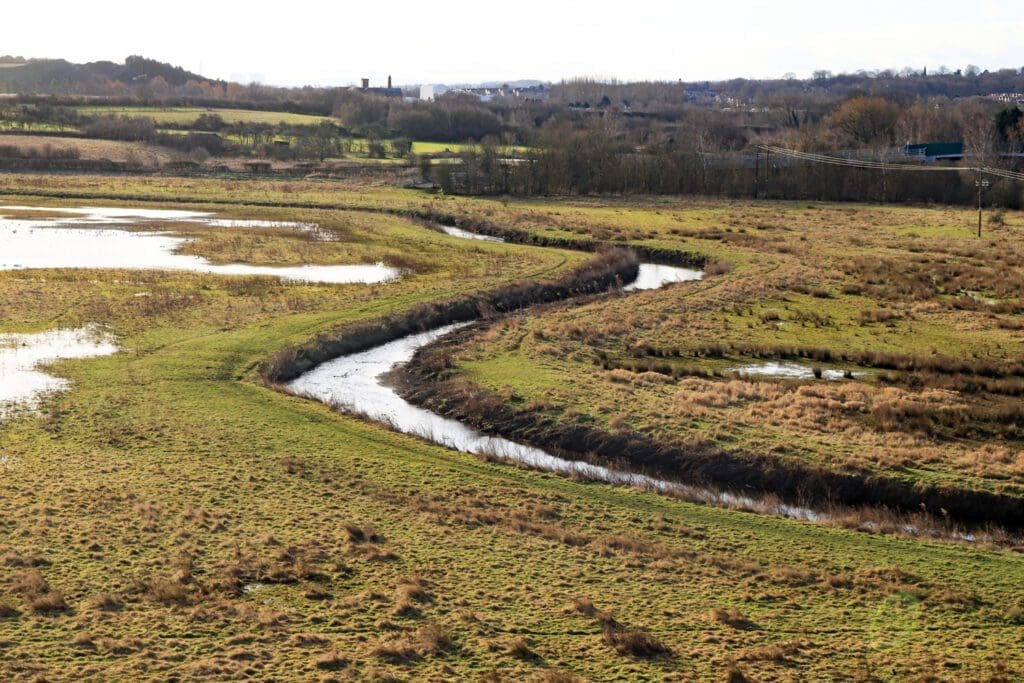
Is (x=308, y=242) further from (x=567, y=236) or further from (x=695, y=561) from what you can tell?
(x=695, y=561)

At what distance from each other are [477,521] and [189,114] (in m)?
142

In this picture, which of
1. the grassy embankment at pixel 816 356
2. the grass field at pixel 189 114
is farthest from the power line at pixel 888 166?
the grass field at pixel 189 114

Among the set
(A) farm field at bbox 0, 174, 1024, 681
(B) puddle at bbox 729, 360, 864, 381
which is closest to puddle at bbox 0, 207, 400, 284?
(A) farm field at bbox 0, 174, 1024, 681

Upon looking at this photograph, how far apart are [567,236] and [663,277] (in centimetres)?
1109

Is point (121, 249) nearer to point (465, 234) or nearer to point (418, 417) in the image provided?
point (465, 234)

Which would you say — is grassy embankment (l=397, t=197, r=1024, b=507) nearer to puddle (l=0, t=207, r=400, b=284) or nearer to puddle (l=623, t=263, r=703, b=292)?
puddle (l=623, t=263, r=703, b=292)

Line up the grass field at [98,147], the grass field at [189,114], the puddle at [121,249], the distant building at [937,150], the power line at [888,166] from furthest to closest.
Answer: the grass field at [189,114] < the grass field at [98,147] < the distant building at [937,150] < the power line at [888,166] < the puddle at [121,249]

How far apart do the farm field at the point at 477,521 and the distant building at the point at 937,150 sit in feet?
199

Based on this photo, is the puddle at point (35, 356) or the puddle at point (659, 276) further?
the puddle at point (659, 276)

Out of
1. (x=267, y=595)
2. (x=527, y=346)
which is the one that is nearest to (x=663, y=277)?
(x=527, y=346)

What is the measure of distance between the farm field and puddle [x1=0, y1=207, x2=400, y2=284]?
5959 mm

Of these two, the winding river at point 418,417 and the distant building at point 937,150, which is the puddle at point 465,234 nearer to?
the winding river at point 418,417

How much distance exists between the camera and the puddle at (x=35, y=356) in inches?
1212

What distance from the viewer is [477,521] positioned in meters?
23.0
